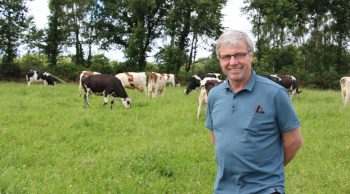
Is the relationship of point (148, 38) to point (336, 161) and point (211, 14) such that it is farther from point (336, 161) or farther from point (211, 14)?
point (336, 161)

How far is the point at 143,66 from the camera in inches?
1812

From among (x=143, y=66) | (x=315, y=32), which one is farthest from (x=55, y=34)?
(x=315, y=32)

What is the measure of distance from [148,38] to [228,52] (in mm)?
43832

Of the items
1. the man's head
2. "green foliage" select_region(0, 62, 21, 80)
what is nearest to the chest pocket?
the man's head

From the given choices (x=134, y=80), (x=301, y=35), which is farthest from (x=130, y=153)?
(x=301, y=35)

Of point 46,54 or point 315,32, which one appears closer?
point 46,54

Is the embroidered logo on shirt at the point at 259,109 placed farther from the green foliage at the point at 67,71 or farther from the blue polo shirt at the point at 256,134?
the green foliage at the point at 67,71

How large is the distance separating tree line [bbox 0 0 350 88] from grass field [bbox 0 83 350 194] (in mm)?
27913

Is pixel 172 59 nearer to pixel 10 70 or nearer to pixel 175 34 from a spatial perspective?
pixel 175 34

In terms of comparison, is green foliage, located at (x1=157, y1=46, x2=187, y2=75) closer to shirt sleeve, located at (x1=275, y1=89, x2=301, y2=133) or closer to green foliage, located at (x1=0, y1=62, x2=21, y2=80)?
green foliage, located at (x1=0, y1=62, x2=21, y2=80)

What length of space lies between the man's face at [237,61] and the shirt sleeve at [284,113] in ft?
0.98

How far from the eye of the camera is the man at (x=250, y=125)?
334cm

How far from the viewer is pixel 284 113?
3.36 m

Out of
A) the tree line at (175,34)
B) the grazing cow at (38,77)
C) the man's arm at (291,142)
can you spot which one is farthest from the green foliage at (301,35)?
the man's arm at (291,142)
